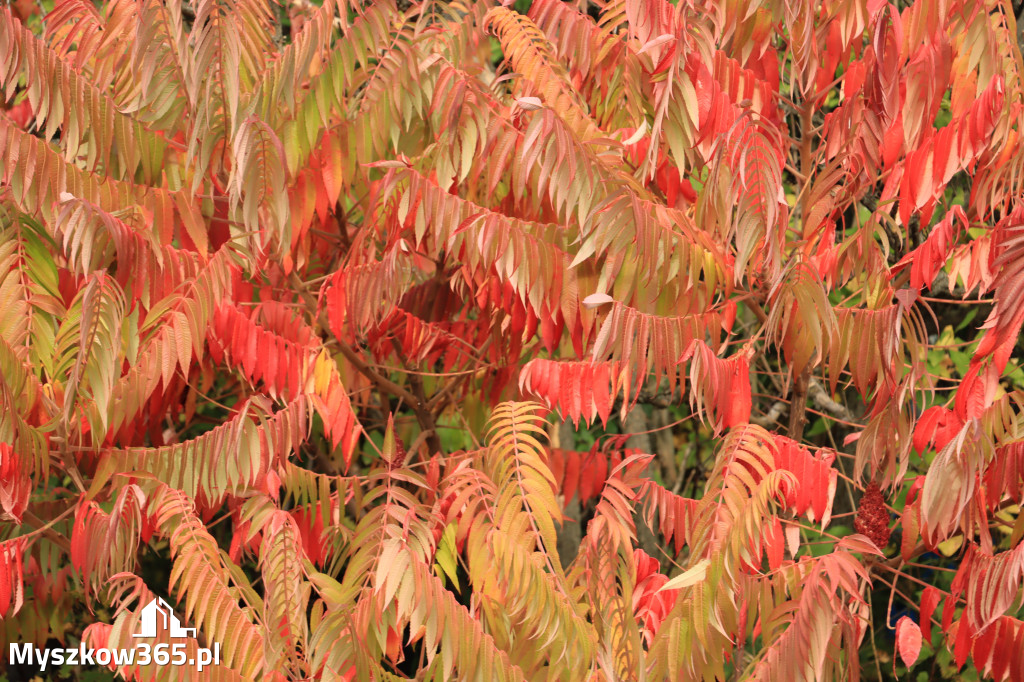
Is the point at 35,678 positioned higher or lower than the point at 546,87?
lower

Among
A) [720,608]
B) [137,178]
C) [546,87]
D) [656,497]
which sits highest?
[546,87]

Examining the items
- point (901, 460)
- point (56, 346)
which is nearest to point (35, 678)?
point (56, 346)

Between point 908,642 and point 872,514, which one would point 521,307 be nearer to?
point 872,514

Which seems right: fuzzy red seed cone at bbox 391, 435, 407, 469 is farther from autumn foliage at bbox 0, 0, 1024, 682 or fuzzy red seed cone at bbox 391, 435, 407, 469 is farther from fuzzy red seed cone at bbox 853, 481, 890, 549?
fuzzy red seed cone at bbox 853, 481, 890, 549

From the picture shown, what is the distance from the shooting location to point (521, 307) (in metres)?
2.72

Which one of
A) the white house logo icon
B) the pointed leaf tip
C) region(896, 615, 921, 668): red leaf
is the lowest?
region(896, 615, 921, 668): red leaf

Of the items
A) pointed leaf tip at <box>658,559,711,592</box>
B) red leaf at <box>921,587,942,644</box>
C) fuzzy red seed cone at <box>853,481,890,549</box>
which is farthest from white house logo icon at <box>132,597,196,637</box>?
red leaf at <box>921,587,942,644</box>

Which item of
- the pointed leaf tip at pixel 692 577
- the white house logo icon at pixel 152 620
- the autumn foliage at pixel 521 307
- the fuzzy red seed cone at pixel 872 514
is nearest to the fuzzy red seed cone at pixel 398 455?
the autumn foliage at pixel 521 307

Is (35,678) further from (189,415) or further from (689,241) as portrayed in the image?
(689,241)

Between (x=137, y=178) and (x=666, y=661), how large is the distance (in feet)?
6.78

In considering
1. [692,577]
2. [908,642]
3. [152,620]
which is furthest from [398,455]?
[908,642]

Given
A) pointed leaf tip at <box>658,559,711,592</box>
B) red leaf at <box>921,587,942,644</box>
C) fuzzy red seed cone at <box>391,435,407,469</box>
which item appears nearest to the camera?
pointed leaf tip at <box>658,559,711,592</box>

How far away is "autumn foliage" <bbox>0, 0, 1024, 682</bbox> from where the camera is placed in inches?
87.9

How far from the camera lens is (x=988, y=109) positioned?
229cm
